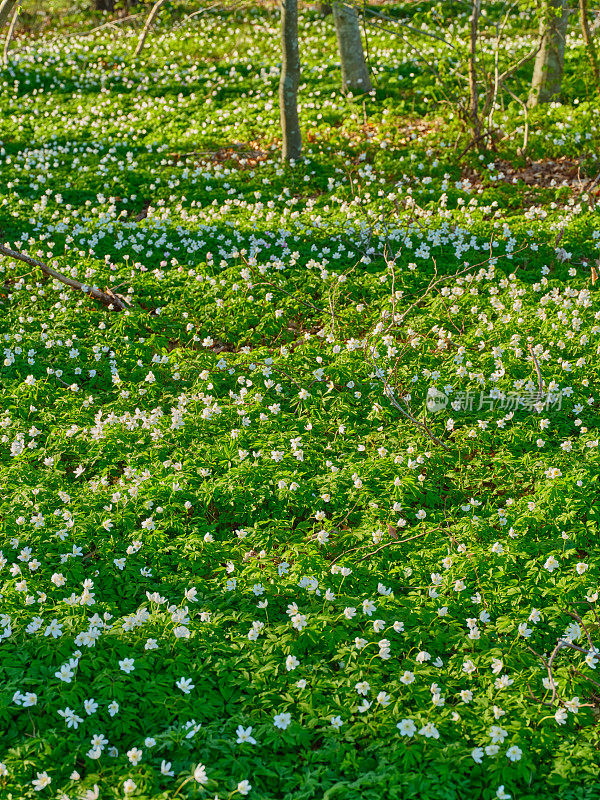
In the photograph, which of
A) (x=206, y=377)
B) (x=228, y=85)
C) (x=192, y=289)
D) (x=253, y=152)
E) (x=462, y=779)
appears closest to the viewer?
(x=462, y=779)

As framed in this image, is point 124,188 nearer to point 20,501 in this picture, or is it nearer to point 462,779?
point 20,501

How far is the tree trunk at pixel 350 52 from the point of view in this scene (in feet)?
43.7

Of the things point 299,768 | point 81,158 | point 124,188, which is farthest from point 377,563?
point 81,158

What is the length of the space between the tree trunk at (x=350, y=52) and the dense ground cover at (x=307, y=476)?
2792mm

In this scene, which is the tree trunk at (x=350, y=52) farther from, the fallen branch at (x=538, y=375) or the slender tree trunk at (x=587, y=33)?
the fallen branch at (x=538, y=375)

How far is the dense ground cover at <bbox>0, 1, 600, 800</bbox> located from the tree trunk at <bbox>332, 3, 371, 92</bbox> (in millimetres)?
2792

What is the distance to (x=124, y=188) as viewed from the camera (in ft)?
38.2

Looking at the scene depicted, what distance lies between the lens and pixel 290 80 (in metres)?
11.1

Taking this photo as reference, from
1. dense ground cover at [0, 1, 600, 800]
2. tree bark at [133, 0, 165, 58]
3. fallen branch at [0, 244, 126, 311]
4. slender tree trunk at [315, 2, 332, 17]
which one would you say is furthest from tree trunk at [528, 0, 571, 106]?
slender tree trunk at [315, 2, 332, 17]

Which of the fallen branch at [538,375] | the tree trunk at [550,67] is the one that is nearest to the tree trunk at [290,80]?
the tree trunk at [550,67]

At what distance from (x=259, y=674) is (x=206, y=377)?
347 cm

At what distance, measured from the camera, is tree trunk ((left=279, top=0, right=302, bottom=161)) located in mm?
10633

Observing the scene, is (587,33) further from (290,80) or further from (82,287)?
(82,287)

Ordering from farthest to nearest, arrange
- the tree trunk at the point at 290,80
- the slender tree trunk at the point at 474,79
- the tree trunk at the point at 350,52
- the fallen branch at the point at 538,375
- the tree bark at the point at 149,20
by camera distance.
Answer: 1. the tree trunk at the point at 350,52
2. the tree bark at the point at 149,20
3. the tree trunk at the point at 290,80
4. the slender tree trunk at the point at 474,79
5. the fallen branch at the point at 538,375
